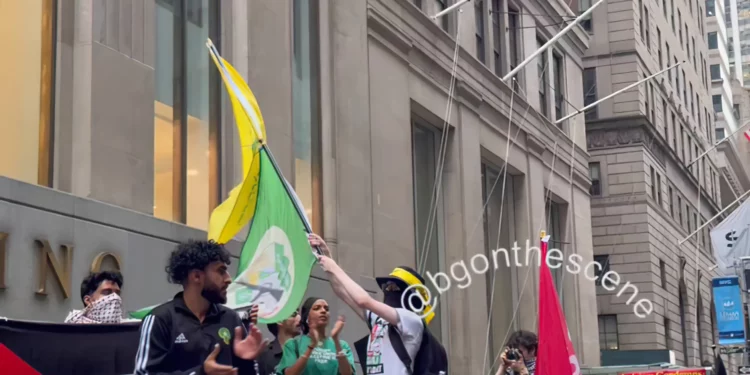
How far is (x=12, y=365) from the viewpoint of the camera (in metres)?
6.51

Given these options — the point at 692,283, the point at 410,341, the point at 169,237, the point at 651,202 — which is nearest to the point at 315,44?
the point at 169,237

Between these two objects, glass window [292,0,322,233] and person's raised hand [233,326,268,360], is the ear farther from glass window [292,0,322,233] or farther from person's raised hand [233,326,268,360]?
glass window [292,0,322,233]

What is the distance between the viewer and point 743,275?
2659cm

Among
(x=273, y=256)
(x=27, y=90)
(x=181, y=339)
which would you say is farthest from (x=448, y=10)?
(x=181, y=339)

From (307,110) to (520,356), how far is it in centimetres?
906

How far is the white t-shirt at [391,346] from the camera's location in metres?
7.70

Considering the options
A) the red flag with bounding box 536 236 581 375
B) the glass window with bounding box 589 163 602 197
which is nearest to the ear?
the red flag with bounding box 536 236 581 375

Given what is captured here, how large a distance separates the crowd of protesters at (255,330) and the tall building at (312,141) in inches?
135

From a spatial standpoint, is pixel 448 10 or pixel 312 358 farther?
pixel 448 10

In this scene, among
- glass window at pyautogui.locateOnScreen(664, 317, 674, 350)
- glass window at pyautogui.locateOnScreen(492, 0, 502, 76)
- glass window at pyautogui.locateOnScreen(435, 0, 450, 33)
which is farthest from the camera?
glass window at pyautogui.locateOnScreen(664, 317, 674, 350)

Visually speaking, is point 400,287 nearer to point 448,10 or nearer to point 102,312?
point 102,312

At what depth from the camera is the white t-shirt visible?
770 centimetres

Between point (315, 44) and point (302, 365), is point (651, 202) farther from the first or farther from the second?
point (302, 365)

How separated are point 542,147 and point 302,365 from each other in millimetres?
23763
